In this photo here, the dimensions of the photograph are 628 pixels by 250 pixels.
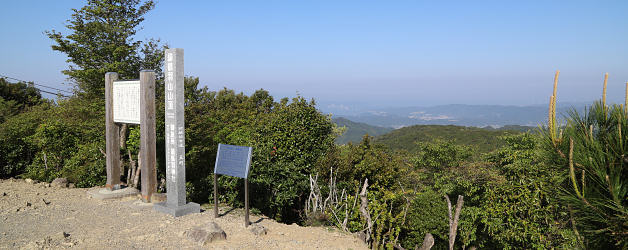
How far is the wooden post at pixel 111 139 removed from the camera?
7.45 m

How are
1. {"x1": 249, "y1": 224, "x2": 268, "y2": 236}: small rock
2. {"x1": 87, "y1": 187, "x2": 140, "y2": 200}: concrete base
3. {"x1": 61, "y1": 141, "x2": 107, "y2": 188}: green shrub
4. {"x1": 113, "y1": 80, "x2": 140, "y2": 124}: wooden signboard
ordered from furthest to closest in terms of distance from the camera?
1. {"x1": 61, "y1": 141, "x2": 107, "y2": 188}: green shrub
2. {"x1": 87, "y1": 187, "x2": 140, "y2": 200}: concrete base
3. {"x1": 113, "y1": 80, "x2": 140, "y2": 124}: wooden signboard
4. {"x1": 249, "y1": 224, "x2": 268, "y2": 236}: small rock

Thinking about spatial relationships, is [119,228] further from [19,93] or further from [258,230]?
[19,93]

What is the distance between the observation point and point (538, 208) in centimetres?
716

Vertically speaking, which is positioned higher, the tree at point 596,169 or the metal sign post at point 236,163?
the tree at point 596,169

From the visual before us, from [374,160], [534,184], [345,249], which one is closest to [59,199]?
[345,249]

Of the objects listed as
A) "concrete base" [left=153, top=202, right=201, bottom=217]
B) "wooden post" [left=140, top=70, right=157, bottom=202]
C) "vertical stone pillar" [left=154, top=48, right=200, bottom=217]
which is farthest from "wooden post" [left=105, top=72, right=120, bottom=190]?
"vertical stone pillar" [left=154, top=48, right=200, bottom=217]

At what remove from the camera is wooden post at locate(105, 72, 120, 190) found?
7.45 m

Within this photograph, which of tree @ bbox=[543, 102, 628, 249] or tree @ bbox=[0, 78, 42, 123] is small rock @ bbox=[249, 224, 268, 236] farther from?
tree @ bbox=[0, 78, 42, 123]

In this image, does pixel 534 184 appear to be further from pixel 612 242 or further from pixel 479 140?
pixel 479 140

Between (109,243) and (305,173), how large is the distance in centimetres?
428

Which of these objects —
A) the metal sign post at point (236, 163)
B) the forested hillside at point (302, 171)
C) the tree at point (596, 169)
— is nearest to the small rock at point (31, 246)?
the metal sign post at point (236, 163)

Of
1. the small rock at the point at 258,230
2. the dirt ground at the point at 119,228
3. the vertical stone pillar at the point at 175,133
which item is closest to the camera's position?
the dirt ground at the point at 119,228

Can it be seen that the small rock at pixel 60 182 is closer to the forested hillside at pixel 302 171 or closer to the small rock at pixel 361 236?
the forested hillside at pixel 302 171

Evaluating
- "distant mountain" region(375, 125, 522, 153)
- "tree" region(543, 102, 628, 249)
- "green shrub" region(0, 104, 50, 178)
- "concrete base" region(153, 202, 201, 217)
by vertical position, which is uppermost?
"tree" region(543, 102, 628, 249)
